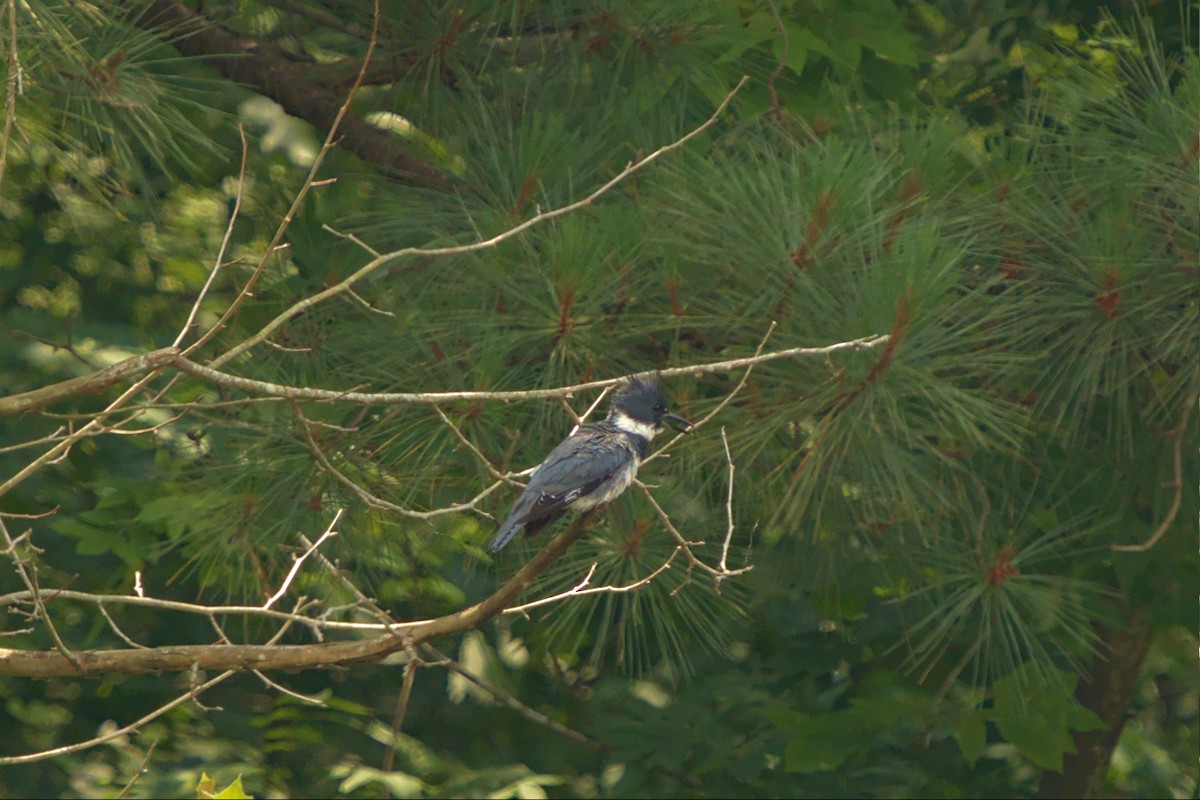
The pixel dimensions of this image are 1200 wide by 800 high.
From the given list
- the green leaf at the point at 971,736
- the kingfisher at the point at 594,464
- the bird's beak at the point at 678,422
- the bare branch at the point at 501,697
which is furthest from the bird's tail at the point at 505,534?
the green leaf at the point at 971,736

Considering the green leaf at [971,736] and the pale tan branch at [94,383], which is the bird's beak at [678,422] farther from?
the green leaf at [971,736]

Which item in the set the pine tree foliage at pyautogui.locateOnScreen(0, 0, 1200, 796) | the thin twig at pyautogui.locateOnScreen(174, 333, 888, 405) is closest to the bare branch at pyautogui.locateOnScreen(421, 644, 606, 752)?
the pine tree foliage at pyautogui.locateOnScreen(0, 0, 1200, 796)

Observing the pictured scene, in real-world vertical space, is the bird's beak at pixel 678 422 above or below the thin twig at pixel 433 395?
below

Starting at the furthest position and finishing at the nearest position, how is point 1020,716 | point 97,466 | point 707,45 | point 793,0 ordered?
point 97,466 → point 1020,716 → point 793,0 → point 707,45

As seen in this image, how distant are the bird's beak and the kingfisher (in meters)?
0.01

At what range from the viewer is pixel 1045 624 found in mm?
2174

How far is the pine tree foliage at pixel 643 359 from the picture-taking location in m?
1.96

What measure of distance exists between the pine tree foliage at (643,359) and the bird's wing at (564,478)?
92 mm

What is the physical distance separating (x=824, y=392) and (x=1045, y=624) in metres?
0.58

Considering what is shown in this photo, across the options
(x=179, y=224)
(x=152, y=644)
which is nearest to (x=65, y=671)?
(x=152, y=644)

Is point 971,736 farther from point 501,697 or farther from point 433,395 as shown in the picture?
point 433,395

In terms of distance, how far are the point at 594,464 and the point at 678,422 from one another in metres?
0.27

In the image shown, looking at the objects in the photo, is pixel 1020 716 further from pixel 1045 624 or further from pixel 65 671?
pixel 65 671

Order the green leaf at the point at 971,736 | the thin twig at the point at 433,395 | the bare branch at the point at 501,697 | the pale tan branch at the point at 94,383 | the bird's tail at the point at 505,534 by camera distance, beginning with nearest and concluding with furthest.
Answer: the thin twig at the point at 433,395 < the pale tan branch at the point at 94,383 < the bird's tail at the point at 505,534 < the bare branch at the point at 501,697 < the green leaf at the point at 971,736
